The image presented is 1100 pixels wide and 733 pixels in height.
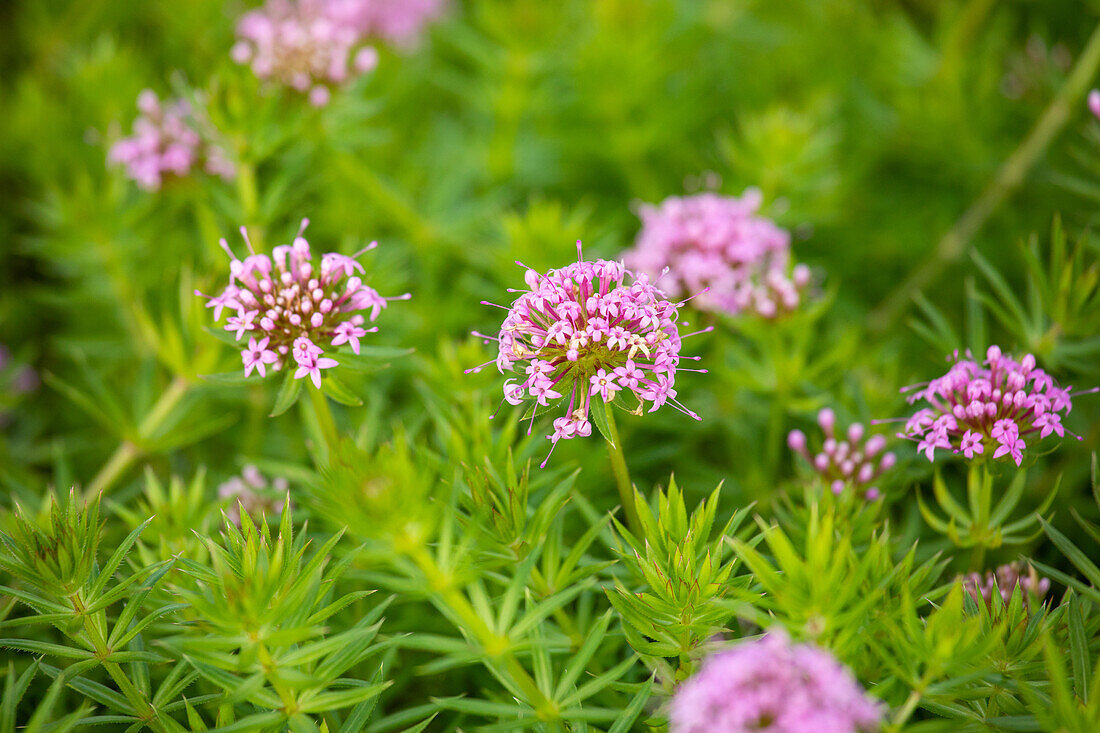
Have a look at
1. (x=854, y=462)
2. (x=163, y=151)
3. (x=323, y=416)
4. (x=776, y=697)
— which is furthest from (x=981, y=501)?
(x=163, y=151)

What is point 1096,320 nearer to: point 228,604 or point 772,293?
point 772,293

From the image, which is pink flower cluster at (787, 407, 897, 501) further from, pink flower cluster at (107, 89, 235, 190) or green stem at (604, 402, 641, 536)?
pink flower cluster at (107, 89, 235, 190)

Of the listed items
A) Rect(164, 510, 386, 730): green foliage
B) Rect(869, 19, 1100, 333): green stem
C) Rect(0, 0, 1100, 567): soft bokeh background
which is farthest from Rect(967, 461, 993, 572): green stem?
Rect(164, 510, 386, 730): green foliage

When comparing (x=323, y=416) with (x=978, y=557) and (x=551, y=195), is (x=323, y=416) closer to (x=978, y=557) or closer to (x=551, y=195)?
(x=978, y=557)

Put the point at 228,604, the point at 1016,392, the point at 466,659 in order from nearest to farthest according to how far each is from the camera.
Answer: the point at 228,604
the point at 466,659
the point at 1016,392

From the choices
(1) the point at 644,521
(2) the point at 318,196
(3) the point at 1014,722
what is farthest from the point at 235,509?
(3) the point at 1014,722

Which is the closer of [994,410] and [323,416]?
[994,410]
